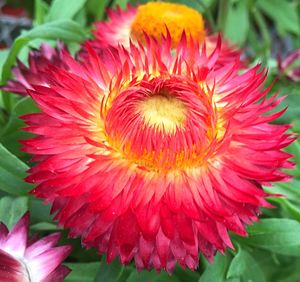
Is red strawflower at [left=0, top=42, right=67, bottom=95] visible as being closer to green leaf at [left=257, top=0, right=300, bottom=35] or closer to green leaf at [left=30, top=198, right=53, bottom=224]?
green leaf at [left=30, top=198, right=53, bottom=224]

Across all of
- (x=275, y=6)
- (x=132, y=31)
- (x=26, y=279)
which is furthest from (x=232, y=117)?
(x=275, y=6)

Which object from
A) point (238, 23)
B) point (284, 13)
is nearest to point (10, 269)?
point (238, 23)

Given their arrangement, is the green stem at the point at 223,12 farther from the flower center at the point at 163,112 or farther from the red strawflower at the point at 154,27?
the flower center at the point at 163,112

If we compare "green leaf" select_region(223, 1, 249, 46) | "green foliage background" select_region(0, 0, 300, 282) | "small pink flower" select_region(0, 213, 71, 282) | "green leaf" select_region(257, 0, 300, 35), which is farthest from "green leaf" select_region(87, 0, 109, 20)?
"small pink flower" select_region(0, 213, 71, 282)

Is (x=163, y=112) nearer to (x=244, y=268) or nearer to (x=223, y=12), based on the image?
(x=244, y=268)

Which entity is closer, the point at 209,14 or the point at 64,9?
the point at 64,9

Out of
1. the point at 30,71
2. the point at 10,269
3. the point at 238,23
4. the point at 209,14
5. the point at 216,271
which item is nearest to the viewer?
the point at 10,269

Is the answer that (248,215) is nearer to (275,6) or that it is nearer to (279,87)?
(279,87)
